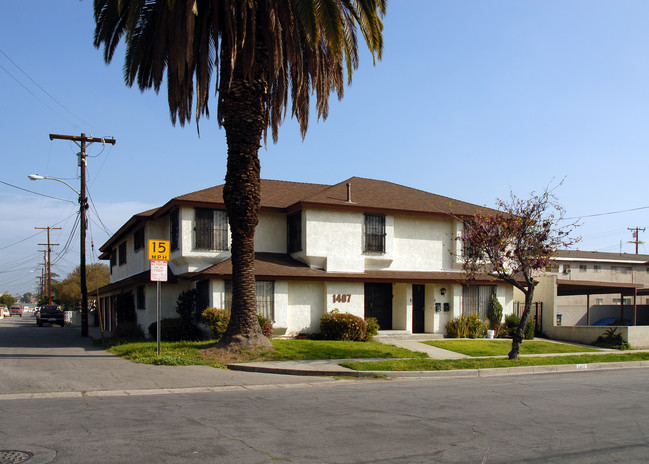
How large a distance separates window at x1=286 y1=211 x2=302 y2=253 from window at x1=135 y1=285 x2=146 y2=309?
6.73 m

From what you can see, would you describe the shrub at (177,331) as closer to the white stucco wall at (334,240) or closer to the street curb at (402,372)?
the white stucco wall at (334,240)

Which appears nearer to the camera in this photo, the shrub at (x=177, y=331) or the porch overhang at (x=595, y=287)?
the shrub at (x=177, y=331)

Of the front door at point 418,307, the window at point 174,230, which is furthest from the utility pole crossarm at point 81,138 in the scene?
the front door at point 418,307

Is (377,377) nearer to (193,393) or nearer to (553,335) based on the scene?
(193,393)

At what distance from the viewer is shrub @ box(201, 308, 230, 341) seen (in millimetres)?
20406

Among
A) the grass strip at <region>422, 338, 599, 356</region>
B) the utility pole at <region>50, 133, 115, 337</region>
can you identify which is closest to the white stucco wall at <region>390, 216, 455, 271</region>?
the grass strip at <region>422, 338, 599, 356</region>

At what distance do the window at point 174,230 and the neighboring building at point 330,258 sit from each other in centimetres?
4

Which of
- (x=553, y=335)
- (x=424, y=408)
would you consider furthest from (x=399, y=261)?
(x=424, y=408)

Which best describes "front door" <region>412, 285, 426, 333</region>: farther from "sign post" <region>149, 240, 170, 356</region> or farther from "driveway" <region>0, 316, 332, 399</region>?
"sign post" <region>149, 240, 170, 356</region>

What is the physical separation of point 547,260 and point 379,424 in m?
11.1

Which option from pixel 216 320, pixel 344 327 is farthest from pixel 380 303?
pixel 216 320

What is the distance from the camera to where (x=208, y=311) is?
2080cm

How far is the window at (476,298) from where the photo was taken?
25.2 metres

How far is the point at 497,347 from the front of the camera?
21.2 meters
